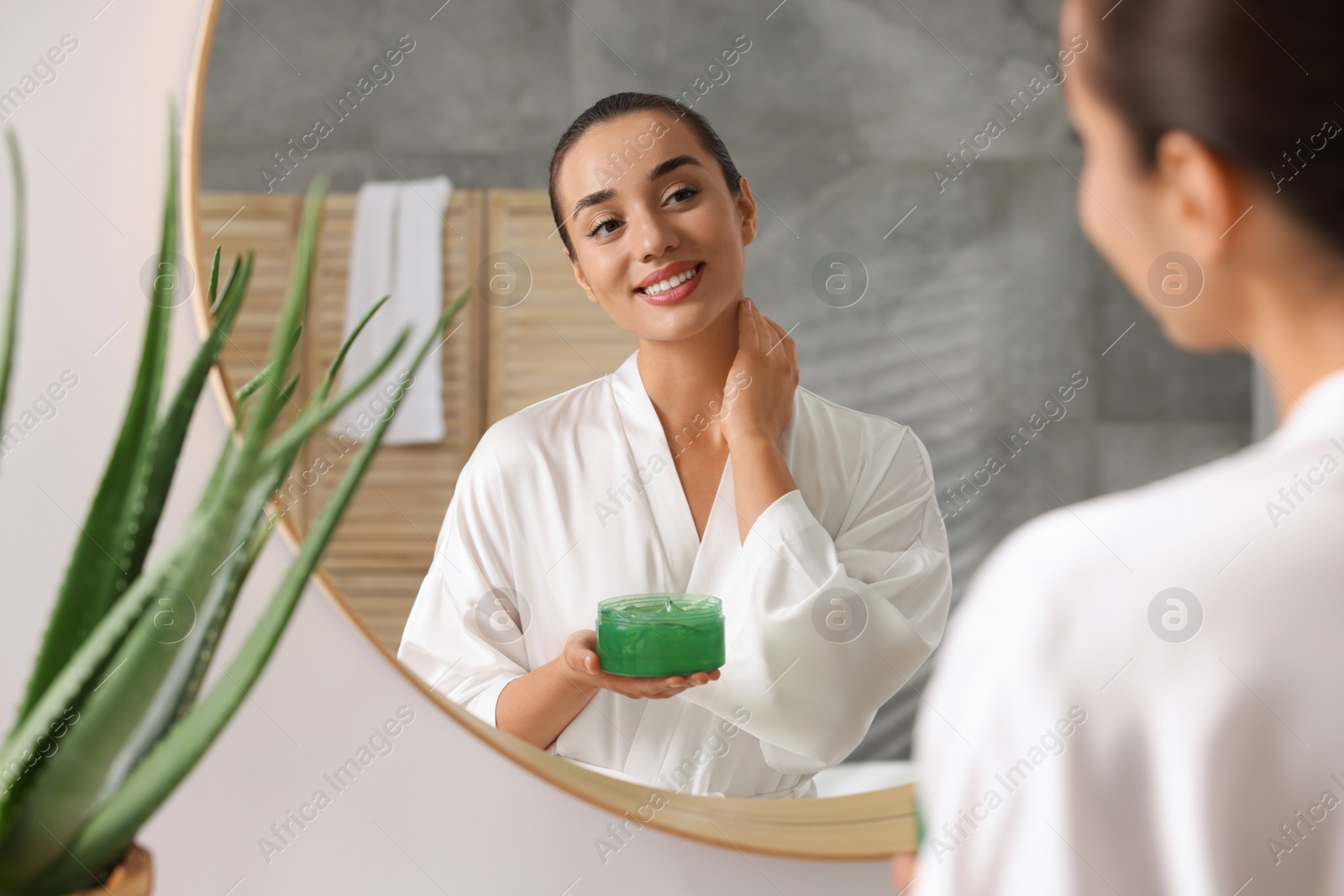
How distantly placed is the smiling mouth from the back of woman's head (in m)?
0.27

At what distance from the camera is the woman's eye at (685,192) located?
1.91 feet

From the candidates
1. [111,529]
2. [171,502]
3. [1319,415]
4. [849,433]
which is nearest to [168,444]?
[111,529]

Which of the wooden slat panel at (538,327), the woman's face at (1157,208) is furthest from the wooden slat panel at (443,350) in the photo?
the woman's face at (1157,208)

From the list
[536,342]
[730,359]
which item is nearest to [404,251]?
[536,342]

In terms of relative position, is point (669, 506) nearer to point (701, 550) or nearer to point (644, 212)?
point (701, 550)

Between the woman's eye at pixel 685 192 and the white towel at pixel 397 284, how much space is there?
0.46ft

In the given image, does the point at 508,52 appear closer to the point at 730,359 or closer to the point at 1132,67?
the point at 730,359

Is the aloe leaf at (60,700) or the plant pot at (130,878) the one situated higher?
the aloe leaf at (60,700)

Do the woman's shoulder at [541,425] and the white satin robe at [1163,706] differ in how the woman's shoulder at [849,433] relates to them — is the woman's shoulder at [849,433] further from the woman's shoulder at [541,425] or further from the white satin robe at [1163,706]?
the white satin robe at [1163,706]

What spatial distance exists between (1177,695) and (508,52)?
506 mm

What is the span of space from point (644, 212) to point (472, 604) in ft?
0.89

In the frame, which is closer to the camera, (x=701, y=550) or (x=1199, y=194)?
(x=1199, y=194)

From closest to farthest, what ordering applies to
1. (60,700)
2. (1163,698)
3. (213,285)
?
1. (1163,698)
2. (60,700)
3. (213,285)

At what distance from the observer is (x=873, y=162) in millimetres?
588
